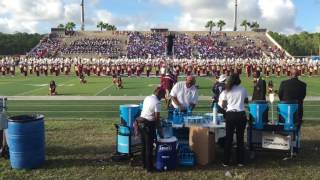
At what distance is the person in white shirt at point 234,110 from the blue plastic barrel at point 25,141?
3788 millimetres

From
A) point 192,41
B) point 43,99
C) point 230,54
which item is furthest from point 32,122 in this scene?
point 192,41

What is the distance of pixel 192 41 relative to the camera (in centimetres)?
9256

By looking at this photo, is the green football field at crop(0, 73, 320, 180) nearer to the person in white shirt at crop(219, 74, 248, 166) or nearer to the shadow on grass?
the shadow on grass

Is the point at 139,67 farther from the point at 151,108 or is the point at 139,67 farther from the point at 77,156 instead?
the point at 151,108

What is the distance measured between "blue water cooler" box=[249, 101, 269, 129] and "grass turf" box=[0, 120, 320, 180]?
0.79 metres

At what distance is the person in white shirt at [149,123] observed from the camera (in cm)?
947

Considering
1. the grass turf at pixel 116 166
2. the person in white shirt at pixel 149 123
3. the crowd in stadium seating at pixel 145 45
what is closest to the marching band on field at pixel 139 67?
the grass turf at pixel 116 166

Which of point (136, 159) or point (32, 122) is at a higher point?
point (32, 122)

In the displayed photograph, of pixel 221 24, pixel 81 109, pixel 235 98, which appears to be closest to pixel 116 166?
pixel 235 98

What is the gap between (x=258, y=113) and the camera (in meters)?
10.5

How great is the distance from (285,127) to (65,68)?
39.2 m

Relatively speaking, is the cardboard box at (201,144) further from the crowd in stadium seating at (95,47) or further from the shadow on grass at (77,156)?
the crowd in stadium seating at (95,47)

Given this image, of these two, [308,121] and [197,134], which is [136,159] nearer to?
[197,134]

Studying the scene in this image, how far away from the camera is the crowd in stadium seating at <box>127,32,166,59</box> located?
8519cm
